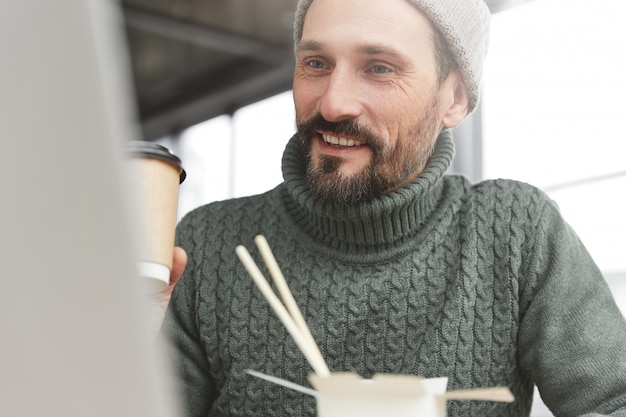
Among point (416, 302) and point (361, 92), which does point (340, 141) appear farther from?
point (416, 302)

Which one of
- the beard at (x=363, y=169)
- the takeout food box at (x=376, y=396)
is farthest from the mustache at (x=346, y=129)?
the takeout food box at (x=376, y=396)

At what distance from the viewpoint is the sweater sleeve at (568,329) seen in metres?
0.97

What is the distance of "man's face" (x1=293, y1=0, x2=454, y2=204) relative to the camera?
41.9 inches

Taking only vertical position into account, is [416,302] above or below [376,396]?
above

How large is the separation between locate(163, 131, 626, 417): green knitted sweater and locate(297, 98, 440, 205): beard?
24 mm

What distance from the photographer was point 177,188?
103 cm

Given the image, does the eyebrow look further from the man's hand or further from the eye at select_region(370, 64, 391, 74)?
the man's hand

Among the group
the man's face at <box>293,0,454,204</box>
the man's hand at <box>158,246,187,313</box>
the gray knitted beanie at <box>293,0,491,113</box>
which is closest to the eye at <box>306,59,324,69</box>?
the man's face at <box>293,0,454,204</box>

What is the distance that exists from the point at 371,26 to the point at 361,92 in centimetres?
9

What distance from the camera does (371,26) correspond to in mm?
1067

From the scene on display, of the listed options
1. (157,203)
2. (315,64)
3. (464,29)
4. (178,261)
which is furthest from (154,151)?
(464,29)

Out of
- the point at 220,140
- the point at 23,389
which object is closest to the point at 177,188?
the point at 23,389

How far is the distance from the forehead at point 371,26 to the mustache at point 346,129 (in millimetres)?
111

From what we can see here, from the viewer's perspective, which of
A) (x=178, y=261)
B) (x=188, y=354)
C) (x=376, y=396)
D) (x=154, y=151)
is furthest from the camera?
(x=188, y=354)
